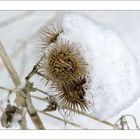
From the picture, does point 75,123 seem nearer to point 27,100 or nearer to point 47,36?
point 27,100

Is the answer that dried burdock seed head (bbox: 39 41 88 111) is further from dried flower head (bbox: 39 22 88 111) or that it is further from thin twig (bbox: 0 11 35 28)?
thin twig (bbox: 0 11 35 28)

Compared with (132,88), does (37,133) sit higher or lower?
lower

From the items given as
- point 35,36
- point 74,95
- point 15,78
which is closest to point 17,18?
point 35,36

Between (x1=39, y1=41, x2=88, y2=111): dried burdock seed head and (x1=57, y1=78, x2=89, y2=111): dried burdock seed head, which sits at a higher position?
(x1=39, y1=41, x2=88, y2=111): dried burdock seed head

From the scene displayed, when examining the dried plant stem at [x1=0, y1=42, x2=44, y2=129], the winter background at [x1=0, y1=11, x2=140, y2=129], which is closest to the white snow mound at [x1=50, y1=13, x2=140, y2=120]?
the winter background at [x1=0, y1=11, x2=140, y2=129]
